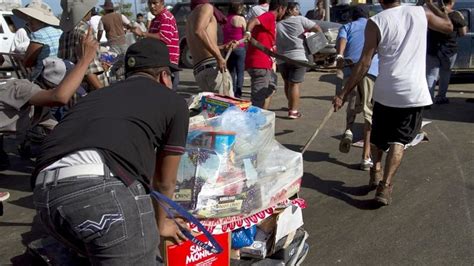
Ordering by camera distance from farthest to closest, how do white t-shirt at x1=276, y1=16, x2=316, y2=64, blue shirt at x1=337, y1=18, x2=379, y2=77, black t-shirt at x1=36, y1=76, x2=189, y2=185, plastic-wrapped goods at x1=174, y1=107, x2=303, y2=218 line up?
white t-shirt at x1=276, y1=16, x2=316, y2=64 → blue shirt at x1=337, y1=18, x2=379, y2=77 → plastic-wrapped goods at x1=174, y1=107, x2=303, y2=218 → black t-shirt at x1=36, y1=76, x2=189, y2=185

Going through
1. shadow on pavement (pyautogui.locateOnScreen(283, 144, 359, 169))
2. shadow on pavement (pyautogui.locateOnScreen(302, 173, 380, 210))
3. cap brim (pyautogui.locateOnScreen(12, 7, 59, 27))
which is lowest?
Answer: shadow on pavement (pyautogui.locateOnScreen(283, 144, 359, 169))

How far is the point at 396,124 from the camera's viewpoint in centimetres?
467

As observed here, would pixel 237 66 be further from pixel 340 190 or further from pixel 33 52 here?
pixel 340 190

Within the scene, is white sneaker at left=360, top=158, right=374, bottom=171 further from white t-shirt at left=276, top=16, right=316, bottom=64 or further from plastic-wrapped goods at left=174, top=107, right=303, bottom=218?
white t-shirt at left=276, top=16, right=316, bottom=64

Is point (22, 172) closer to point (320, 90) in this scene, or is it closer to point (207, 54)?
point (207, 54)

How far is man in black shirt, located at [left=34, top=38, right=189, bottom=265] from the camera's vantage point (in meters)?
2.07

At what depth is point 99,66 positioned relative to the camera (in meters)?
4.79

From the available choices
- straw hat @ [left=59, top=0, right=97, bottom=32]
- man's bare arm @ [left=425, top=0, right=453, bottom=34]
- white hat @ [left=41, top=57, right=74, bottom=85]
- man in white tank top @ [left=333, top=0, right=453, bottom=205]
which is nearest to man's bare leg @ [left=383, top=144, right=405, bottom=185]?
man in white tank top @ [left=333, top=0, right=453, bottom=205]

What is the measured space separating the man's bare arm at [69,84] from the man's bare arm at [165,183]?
672 mm

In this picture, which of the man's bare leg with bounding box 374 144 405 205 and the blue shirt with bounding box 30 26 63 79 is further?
the blue shirt with bounding box 30 26 63 79

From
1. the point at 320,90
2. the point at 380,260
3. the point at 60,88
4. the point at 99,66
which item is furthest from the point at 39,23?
the point at 320,90

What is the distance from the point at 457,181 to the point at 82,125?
4.19 metres

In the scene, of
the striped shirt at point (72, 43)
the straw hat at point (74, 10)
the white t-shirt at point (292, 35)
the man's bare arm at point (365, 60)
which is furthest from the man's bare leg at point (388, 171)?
the white t-shirt at point (292, 35)

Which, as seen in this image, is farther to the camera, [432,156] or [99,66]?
[432,156]
